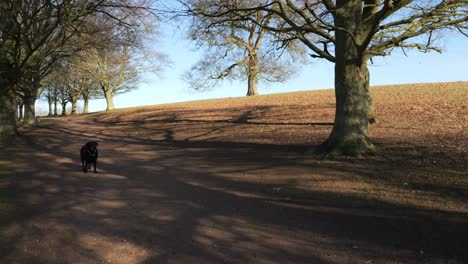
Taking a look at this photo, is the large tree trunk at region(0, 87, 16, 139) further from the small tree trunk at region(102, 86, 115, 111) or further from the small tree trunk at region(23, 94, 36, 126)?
the small tree trunk at region(102, 86, 115, 111)

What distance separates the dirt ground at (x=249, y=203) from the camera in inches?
177

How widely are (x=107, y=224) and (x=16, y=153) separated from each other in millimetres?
9516

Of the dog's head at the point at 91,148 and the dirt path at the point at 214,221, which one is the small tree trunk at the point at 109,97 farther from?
the dog's head at the point at 91,148

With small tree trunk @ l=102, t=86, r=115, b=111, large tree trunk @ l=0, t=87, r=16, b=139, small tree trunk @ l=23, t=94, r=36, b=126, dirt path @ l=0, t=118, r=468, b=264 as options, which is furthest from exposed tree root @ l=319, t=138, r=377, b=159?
small tree trunk @ l=102, t=86, r=115, b=111

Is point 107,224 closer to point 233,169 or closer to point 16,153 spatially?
point 233,169

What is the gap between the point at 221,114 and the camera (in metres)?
22.5

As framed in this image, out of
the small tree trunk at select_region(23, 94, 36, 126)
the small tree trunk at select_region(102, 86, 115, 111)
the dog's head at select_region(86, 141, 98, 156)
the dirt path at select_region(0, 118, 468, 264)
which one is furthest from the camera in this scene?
the small tree trunk at select_region(102, 86, 115, 111)

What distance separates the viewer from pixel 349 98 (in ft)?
30.6

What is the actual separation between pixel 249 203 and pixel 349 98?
4.49 metres

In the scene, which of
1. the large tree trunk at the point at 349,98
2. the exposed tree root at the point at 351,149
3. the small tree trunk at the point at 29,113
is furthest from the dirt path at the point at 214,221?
the small tree trunk at the point at 29,113

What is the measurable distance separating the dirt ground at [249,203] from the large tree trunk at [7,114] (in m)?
3.22

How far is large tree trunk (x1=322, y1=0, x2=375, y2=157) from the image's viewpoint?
9.31m

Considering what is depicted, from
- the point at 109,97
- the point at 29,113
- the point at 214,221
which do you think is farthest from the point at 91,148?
the point at 109,97

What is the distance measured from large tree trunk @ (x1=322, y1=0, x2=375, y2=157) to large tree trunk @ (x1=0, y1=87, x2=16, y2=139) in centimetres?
1402
